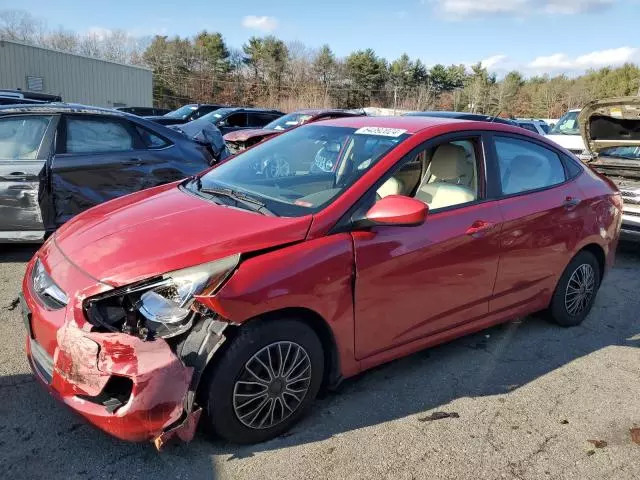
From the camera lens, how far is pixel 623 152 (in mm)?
7445

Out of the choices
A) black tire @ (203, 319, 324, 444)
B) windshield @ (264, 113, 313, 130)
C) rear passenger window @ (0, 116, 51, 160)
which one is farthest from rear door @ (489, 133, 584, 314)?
windshield @ (264, 113, 313, 130)

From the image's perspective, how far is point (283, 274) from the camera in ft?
8.28

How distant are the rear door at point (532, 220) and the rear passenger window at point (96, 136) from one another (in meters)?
4.01

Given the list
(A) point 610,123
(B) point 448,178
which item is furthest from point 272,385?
(A) point 610,123

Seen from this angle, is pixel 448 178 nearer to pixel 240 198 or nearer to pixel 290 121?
pixel 240 198

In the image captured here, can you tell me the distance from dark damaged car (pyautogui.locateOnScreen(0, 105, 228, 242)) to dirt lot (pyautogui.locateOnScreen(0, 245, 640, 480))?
145cm

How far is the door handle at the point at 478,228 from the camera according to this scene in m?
3.34

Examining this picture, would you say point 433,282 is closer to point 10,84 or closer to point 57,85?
point 10,84

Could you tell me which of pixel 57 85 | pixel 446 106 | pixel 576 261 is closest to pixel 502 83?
pixel 446 106

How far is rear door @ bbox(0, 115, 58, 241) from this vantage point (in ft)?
16.8

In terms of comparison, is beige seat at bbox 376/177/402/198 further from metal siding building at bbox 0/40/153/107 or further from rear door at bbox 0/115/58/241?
metal siding building at bbox 0/40/153/107

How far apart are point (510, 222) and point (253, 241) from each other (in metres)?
1.91

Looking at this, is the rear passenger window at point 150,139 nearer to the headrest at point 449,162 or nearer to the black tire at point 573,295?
the headrest at point 449,162

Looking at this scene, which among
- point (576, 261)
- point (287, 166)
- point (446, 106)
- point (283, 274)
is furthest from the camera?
point (446, 106)
